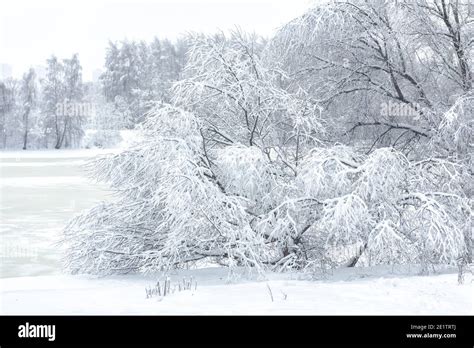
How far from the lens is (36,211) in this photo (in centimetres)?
1945

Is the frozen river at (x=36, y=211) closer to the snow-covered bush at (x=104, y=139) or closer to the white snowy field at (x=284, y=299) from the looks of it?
the white snowy field at (x=284, y=299)

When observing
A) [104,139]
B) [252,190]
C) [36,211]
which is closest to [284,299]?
[252,190]

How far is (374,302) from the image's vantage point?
6.14 metres

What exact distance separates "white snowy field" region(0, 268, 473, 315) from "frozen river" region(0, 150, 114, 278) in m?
4.22

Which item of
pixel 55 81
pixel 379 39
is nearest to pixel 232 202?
pixel 379 39

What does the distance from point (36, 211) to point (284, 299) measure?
15204 mm

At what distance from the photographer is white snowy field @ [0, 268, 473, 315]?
5.78 metres

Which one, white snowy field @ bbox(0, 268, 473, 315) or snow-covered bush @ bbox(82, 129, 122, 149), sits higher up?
snow-covered bush @ bbox(82, 129, 122, 149)

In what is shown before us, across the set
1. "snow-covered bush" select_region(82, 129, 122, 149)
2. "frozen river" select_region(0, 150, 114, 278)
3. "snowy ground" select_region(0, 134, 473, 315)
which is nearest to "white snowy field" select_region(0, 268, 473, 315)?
"snowy ground" select_region(0, 134, 473, 315)

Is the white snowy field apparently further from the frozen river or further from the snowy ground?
the frozen river

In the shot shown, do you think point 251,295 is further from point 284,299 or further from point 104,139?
point 104,139

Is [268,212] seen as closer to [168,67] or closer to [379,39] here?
[379,39]

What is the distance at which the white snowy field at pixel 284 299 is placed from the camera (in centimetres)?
578

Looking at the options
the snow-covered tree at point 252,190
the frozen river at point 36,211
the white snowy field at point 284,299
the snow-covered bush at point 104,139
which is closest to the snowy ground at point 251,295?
the white snowy field at point 284,299
